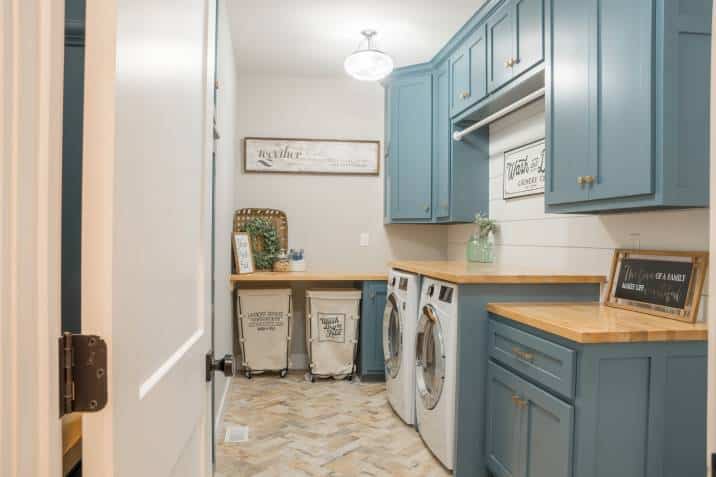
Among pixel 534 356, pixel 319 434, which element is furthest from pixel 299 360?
pixel 534 356

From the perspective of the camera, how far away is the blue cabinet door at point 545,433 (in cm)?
167

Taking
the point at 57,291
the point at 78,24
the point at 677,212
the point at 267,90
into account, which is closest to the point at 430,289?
the point at 677,212

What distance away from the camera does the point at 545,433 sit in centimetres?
180

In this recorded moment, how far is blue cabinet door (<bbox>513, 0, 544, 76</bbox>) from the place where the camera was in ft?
7.59

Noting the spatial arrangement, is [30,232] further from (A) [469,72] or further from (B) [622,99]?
(A) [469,72]

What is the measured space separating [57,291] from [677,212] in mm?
2097

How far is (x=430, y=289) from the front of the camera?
8.87 ft

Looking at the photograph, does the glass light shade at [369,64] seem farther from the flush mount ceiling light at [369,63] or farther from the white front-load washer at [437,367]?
the white front-load washer at [437,367]

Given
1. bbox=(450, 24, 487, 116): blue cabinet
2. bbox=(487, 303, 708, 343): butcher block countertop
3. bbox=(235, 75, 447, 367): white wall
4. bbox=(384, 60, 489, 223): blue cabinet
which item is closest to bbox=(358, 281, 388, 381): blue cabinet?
bbox=(235, 75, 447, 367): white wall

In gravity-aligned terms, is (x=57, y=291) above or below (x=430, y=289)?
above

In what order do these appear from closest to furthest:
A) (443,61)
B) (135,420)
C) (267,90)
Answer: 1. (135,420)
2. (443,61)
3. (267,90)

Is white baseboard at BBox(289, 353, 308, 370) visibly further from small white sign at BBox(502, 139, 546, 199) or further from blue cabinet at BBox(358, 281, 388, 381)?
small white sign at BBox(502, 139, 546, 199)

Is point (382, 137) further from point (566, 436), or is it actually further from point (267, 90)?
point (566, 436)

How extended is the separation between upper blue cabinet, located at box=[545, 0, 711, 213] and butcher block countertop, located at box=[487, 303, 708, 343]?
1.39ft
